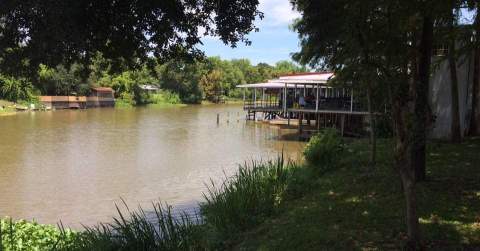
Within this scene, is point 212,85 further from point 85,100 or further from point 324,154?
point 324,154

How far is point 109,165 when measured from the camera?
2134 cm

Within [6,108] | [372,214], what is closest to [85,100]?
[6,108]

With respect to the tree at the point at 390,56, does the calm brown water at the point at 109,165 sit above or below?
below

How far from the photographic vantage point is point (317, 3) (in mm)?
6723

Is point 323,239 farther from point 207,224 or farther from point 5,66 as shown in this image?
point 5,66

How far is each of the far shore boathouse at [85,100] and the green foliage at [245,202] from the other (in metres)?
60.9

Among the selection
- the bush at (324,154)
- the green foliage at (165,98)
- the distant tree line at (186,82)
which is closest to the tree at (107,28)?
the bush at (324,154)

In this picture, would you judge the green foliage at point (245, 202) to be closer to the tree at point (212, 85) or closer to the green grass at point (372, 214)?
the green grass at point (372, 214)

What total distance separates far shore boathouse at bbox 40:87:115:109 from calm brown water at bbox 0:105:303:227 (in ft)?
92.5

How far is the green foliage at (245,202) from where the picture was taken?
24.1 ft

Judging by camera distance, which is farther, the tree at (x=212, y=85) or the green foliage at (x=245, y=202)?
the tree at (x=212, y=85)

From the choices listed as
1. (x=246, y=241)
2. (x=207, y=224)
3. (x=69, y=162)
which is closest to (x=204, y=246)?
(x=246, y=241)

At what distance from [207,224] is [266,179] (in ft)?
6.89

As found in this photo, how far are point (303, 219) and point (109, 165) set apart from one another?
15649 mm
